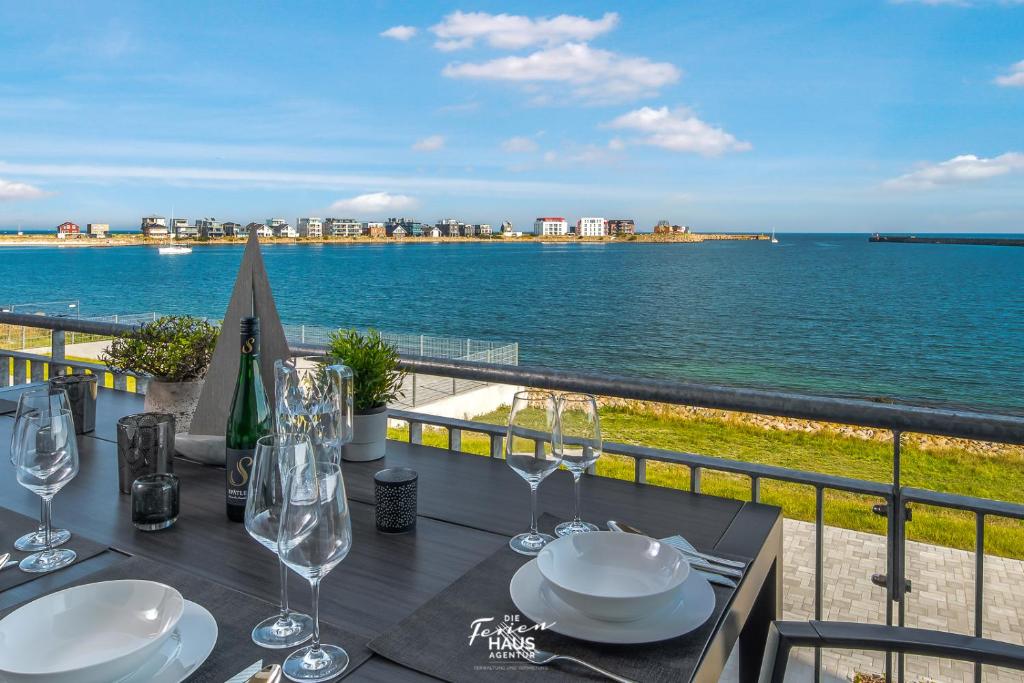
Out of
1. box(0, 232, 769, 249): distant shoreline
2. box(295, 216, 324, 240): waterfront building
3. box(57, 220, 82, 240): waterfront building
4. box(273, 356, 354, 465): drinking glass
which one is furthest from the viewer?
box(0, 232, 769, 249): distant shoreline

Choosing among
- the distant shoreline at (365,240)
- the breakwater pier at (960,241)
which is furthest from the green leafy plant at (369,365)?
the breakwater pier at (960,241)

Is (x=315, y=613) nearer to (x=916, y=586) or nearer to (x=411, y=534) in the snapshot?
(x=411, y=534)

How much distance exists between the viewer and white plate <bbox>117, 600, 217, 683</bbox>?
69 centimetres

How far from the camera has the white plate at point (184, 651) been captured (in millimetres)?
690

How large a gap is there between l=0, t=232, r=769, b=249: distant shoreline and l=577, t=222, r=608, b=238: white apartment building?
0.69 meters

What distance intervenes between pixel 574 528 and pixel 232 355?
2.64 feet

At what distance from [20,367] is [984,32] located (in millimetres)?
57184

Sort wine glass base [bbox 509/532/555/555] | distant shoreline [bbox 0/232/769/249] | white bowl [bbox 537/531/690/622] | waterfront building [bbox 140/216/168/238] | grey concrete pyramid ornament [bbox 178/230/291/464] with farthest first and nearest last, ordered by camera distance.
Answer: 1. distant shoreline [bbox 0/232/769/249]
2. waterfront building [bbox 140/216/168/238]
3. grey concrete pyramid ornament [bbox 178/230/291/464]
4. wine glass base [bbox 509/532/555/555]
5. white bowl [bbox 537/531/690/622]

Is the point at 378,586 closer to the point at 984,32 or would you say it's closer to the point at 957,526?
the point at 957,526

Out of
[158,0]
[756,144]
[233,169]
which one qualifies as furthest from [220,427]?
[756,144]

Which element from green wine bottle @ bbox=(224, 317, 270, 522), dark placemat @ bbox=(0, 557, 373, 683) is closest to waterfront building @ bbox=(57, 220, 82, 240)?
Result: green wine bottle @ bbox=(224, 317, 270, 522)

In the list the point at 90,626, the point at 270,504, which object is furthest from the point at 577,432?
the point at 90,626

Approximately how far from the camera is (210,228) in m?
56.2

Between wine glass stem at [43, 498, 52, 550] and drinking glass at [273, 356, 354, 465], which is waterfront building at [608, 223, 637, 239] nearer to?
drinking glass at [273, 356, 354, 465]
